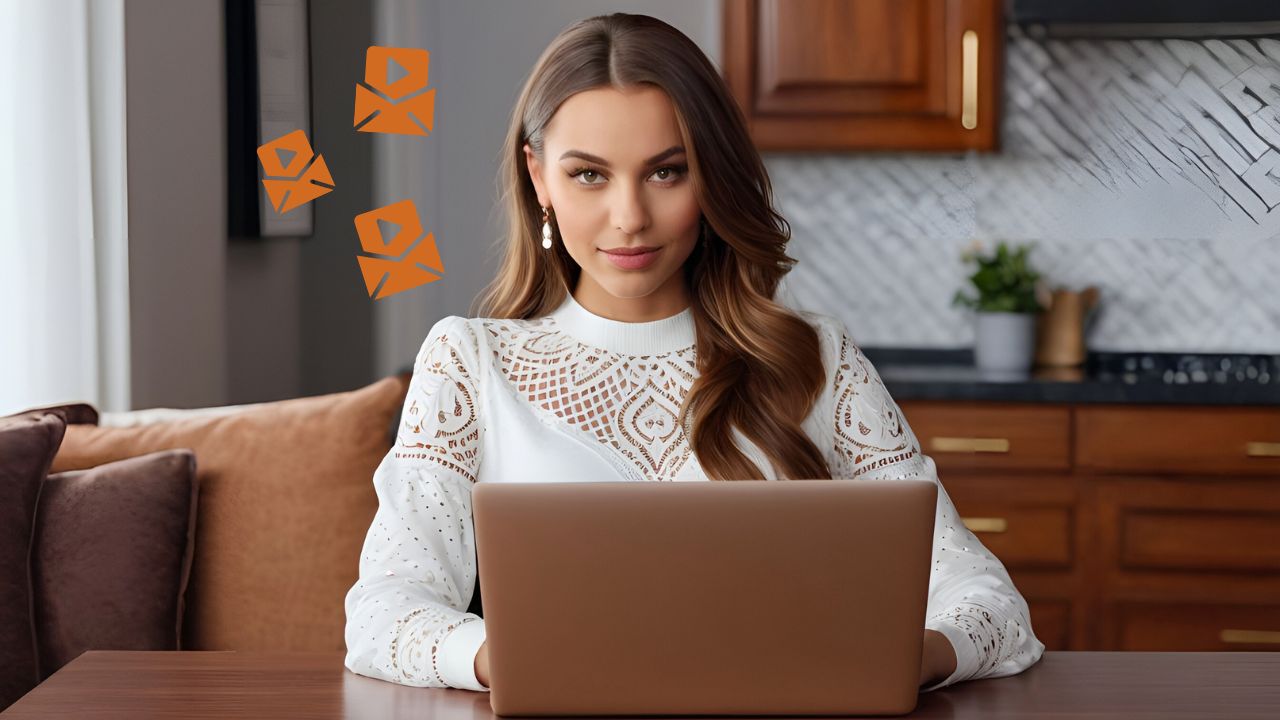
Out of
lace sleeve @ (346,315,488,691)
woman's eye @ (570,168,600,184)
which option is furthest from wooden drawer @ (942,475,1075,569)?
woman's eye @ (570,168,600,184)

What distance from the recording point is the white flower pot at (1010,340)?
3.35 meters

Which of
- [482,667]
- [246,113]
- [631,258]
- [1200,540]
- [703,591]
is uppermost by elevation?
[246,113]

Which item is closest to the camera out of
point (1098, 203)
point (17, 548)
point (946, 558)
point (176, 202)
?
point (946, 558)

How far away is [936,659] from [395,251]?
283 cm

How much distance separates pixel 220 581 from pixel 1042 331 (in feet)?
7.95

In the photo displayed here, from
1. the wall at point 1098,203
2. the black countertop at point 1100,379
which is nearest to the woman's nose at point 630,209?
the black countertop at point 1100,379

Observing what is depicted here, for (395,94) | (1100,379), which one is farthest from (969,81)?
(395,94)

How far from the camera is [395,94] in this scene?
3561 mm

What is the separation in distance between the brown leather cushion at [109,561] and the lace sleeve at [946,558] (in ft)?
2.78

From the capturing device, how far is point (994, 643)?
3.58 feet

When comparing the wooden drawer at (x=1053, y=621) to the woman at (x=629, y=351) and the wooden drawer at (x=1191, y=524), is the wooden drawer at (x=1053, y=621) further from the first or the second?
the woman at (x=629, y=351)

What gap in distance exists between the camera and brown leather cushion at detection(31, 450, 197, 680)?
1615 mm

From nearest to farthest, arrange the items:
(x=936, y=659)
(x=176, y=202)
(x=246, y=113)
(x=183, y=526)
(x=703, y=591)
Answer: (x=703, y=591)
(x=936, y=659)
(x=183, y=526)
(x=176, y=202)
(x=246, y=113)

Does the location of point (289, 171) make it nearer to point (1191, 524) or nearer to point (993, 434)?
point (993, 434)
